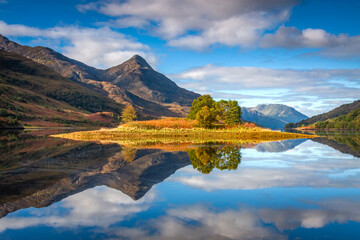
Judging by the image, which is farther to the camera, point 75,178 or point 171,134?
point 171,134

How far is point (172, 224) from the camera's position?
7.32 m

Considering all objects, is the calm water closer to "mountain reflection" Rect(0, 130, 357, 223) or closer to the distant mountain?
"mountain reflection" Rect(0, 130, 357, 223)

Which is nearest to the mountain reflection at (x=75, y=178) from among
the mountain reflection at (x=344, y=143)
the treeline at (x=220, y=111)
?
the mountain reflection at (x=344, y=143)

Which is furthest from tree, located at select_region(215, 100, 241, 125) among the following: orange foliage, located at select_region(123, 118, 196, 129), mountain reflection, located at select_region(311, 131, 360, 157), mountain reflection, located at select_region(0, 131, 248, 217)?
mountain reflection, located at select_region(0, 131, 248, 217)

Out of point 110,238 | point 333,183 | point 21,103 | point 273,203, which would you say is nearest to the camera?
point 110,238

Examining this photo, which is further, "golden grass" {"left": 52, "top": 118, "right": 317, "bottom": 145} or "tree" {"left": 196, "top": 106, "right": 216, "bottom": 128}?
"tree" {"left": 196, "top": 106, "right": 216, "bottom": 128}

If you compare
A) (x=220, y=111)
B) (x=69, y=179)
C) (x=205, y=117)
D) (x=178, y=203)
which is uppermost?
(x=220, y=111)

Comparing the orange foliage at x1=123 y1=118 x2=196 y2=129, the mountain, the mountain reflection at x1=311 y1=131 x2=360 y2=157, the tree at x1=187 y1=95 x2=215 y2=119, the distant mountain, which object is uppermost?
the tree at x1=187 y1=95 x2=215 y2=119

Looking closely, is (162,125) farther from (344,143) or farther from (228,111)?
(344,143)

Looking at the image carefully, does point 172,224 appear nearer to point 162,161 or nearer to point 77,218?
point 77,218

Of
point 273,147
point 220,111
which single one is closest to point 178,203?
point 273,147

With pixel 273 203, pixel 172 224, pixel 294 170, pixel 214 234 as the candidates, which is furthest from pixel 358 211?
pixel 294 170

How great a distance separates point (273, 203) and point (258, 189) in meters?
1.99

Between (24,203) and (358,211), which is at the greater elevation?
(358,211)
